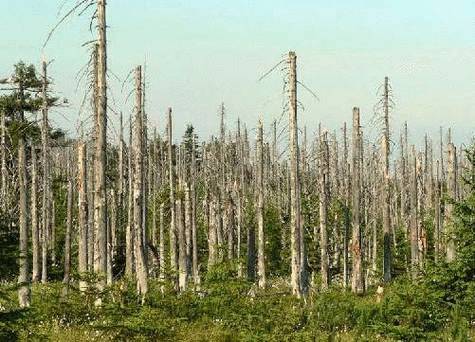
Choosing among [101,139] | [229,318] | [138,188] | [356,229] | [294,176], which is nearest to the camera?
[101,139]

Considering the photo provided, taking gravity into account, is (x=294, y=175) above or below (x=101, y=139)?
below

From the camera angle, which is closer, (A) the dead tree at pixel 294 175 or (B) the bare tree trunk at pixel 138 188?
(B) the bare tree trunk at pixel 138 188

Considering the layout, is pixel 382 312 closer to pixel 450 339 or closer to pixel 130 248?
pixel 450 339

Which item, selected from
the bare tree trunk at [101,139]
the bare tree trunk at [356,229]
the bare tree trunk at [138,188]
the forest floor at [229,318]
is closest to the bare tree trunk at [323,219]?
the bare tree trunk at [356,229]

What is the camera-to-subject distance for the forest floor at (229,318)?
1216 cm

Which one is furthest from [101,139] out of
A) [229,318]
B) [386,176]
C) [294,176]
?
[386,176]

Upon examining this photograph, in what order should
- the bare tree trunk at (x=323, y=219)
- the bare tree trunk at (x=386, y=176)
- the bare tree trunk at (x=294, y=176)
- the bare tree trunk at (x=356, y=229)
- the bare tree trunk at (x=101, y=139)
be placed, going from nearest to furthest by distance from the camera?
the bare tree trunk at (x=101, y=139)
the bare tree trunk at (x=294, y=176)
the bare tree trunk at (x=356, y=229)
the bare tree trunk at (x=323, y=219)
the bare tree trunk at (x=386, y=176)

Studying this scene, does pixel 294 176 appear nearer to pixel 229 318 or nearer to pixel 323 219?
pixel 323 219

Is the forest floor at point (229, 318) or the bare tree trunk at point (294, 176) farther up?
the bare tree trunk at point (294, 176)

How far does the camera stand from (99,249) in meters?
14.9

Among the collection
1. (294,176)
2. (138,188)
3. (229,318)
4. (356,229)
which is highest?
(294,176)

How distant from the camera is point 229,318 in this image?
15648 mm

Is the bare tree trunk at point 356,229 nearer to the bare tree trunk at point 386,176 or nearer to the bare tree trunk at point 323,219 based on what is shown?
the bare tree trunk at point 323,219

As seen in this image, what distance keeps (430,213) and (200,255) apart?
20.7 meters
